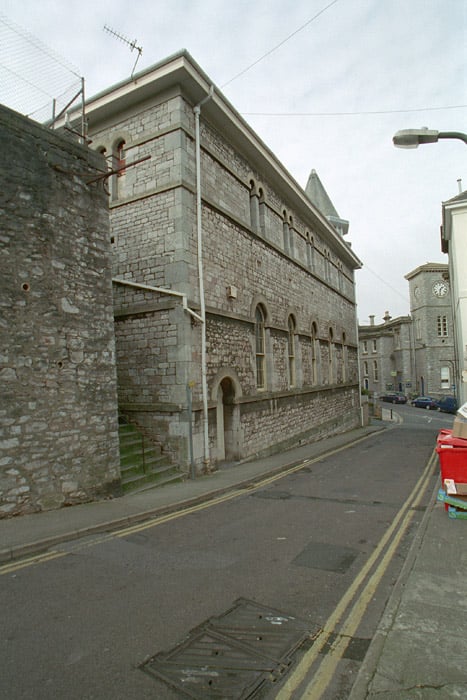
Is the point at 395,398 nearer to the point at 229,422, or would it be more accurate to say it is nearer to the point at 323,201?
the point at 323,201

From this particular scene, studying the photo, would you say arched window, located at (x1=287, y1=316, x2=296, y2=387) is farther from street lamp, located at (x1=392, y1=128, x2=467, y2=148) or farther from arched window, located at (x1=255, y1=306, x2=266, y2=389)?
street lamp, located at (x1=392, y1=128, x2=467, y2=148)

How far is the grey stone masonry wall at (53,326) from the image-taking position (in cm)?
724

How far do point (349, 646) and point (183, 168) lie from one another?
1117 cm

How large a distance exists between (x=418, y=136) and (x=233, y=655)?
7332mm

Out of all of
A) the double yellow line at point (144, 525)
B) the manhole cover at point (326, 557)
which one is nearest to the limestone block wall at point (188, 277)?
the double yellow line at point (144, 525)

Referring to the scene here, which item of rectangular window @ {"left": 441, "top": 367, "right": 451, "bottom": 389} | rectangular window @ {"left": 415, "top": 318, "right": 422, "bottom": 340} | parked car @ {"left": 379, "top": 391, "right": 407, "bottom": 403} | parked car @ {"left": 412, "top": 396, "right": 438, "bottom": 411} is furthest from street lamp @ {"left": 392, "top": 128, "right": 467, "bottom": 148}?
rectangular window @ {"left": 415, "top": 318, "right": 422, "bottom": 340}

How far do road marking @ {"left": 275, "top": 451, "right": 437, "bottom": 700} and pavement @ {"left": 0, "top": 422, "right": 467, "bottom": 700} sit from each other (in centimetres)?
29

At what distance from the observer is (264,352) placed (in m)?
16.3

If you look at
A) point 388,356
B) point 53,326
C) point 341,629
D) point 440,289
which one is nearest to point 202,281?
point 53,326

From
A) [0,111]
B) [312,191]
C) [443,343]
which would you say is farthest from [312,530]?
[443,343]

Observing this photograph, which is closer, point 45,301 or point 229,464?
point 45,301

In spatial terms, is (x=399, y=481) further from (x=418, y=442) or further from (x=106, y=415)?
(x=418, y=442)

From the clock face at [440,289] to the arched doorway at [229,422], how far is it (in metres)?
50.8

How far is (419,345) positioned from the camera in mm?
57938
